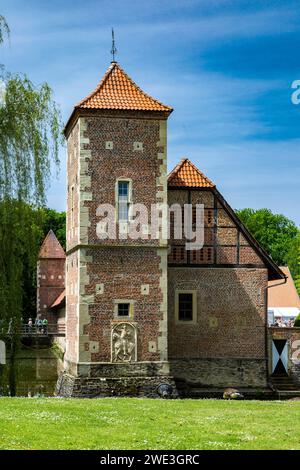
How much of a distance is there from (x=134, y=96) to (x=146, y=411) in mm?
10638

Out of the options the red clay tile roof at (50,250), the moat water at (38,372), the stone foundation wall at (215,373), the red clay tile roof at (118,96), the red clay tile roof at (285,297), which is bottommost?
the moat water at (38,372)

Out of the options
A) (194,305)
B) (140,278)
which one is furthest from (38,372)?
(140,278)

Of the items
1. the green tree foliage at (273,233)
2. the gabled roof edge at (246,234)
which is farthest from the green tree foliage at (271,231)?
the gabled roof edge at (246,234)

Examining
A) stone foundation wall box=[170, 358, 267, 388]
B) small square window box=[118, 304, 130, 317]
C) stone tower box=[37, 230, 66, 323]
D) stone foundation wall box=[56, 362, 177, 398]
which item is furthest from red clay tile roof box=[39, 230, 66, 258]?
stone foundation wall box=[56, 362, 177, 398]

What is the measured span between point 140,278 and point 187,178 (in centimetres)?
420

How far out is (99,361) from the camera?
74.1 feet

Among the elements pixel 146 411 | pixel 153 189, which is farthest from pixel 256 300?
pixel 146 411

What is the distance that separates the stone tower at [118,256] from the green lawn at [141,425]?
3.59 meters

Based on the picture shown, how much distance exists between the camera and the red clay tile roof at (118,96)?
23.3m

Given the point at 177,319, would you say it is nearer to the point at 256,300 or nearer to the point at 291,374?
the point at 256,300

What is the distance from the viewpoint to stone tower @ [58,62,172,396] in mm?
22609

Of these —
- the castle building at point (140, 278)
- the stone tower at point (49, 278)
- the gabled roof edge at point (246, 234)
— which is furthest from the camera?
the stone tower at point (49, 278)

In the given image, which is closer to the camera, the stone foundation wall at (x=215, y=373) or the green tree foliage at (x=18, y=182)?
the green tree foliage at (x=18, y=182)

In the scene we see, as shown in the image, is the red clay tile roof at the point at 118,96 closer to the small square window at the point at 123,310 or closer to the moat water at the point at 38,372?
the small square window at the point at 123,310
